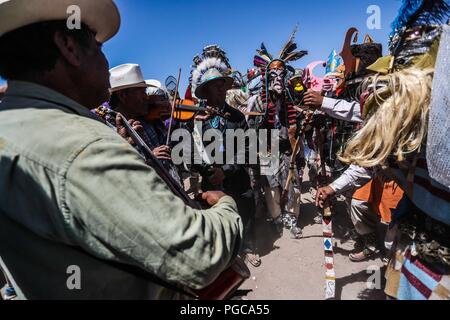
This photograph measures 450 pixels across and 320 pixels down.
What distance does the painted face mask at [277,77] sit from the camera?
438 cm

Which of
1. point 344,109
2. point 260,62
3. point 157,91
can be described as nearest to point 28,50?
point 344,109

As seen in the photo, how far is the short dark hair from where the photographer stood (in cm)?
94

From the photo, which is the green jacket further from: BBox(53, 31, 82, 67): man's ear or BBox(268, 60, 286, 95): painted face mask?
BBox(268, 60, 286, 95): painted face mask

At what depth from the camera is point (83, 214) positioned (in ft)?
2.45

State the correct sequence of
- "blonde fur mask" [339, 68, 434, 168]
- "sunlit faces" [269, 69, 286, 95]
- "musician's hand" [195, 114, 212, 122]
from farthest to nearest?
"sunlit faces" [269, 69, 286, 95]
"musician's hand" [195, 114, 212, 122]
"blonde fur mask" [339, 68, 434, 168]

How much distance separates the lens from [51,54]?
966 millimetres

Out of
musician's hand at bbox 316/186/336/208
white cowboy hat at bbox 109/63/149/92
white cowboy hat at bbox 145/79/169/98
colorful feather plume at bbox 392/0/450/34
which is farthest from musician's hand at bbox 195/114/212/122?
colorful feather plume at bbox 392/0/450/34

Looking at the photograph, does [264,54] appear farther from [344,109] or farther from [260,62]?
[344,109]

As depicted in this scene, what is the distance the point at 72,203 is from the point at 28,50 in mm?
600

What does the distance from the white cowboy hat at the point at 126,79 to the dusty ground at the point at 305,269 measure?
2.71 m

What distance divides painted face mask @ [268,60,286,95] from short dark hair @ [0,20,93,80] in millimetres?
3756

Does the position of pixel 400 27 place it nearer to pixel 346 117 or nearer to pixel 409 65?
pixel 409 65

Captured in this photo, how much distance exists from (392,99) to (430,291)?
0.97 meters
